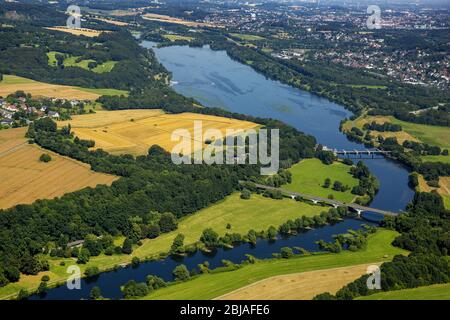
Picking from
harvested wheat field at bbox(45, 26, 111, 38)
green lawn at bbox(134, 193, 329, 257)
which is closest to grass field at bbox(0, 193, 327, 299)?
green lawn at bbox(134, 193, 329, 257)

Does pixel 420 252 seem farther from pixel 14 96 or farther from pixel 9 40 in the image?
pixel 9 40

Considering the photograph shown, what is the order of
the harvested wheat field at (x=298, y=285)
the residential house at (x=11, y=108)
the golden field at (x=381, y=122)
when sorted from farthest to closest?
the golden field at (x=381, y=122), the residential house at (x=11, y=108), the harvested wheat field at (x=298, y=285)

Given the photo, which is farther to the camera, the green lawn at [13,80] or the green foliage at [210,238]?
the green lawn at [13,80]

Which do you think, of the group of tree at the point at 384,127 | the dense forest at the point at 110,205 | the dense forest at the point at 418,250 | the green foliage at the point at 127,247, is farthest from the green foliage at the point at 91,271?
the group of tree at the point at 384,127

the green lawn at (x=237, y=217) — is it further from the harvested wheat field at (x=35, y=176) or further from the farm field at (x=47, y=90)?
the farm field at (x=47, y=90)

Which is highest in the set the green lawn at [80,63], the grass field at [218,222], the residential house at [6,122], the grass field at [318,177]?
the green lawn at [80,63]

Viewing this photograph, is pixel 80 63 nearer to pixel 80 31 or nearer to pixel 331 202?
pixel 80 31

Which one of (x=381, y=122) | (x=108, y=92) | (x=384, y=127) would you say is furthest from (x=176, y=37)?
(x=384, y=127)
